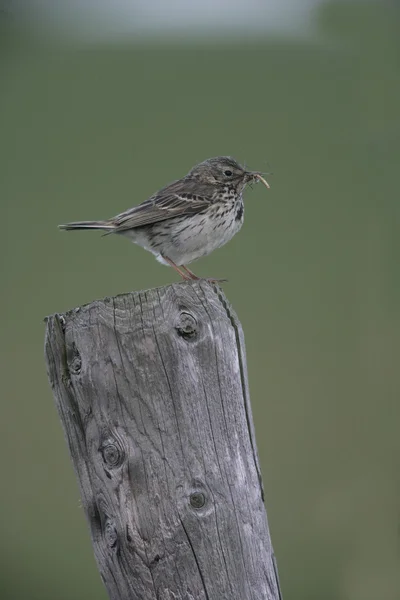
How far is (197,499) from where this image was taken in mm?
2219

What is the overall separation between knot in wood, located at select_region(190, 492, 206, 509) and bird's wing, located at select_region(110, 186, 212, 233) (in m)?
2.14

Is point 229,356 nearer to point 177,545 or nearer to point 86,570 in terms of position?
point 177,545

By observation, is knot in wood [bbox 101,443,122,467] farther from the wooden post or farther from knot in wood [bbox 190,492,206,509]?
knot in wood [bbox 190,492,206,509]

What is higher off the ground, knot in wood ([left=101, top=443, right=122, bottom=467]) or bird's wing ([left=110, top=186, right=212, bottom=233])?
bird's wing ([left=110, top=186, right=212, bottom=233])

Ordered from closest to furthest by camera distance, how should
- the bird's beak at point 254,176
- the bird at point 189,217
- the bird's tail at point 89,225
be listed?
the bird's tail at point 89,225 → the bird at point 189,217 → the bird's beak at point 254,176

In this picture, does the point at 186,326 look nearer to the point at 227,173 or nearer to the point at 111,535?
the point at 111,535

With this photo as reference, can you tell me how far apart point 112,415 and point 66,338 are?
0.29 m

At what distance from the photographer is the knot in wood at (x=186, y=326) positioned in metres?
2.29

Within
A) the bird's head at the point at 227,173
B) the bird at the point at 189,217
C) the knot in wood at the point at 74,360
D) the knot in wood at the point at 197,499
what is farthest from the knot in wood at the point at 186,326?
the bird's head at the point at 227,173

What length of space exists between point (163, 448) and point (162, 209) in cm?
215

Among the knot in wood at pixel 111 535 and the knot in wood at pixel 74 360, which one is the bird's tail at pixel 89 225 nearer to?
the knot in wood at pixel 74 360

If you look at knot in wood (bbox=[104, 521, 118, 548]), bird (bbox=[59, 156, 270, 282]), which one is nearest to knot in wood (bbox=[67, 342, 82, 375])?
knot in wood (bbox=[104, 521, 118, 548])

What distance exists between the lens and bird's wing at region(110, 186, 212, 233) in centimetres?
412

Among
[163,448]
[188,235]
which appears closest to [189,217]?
[188,235]
